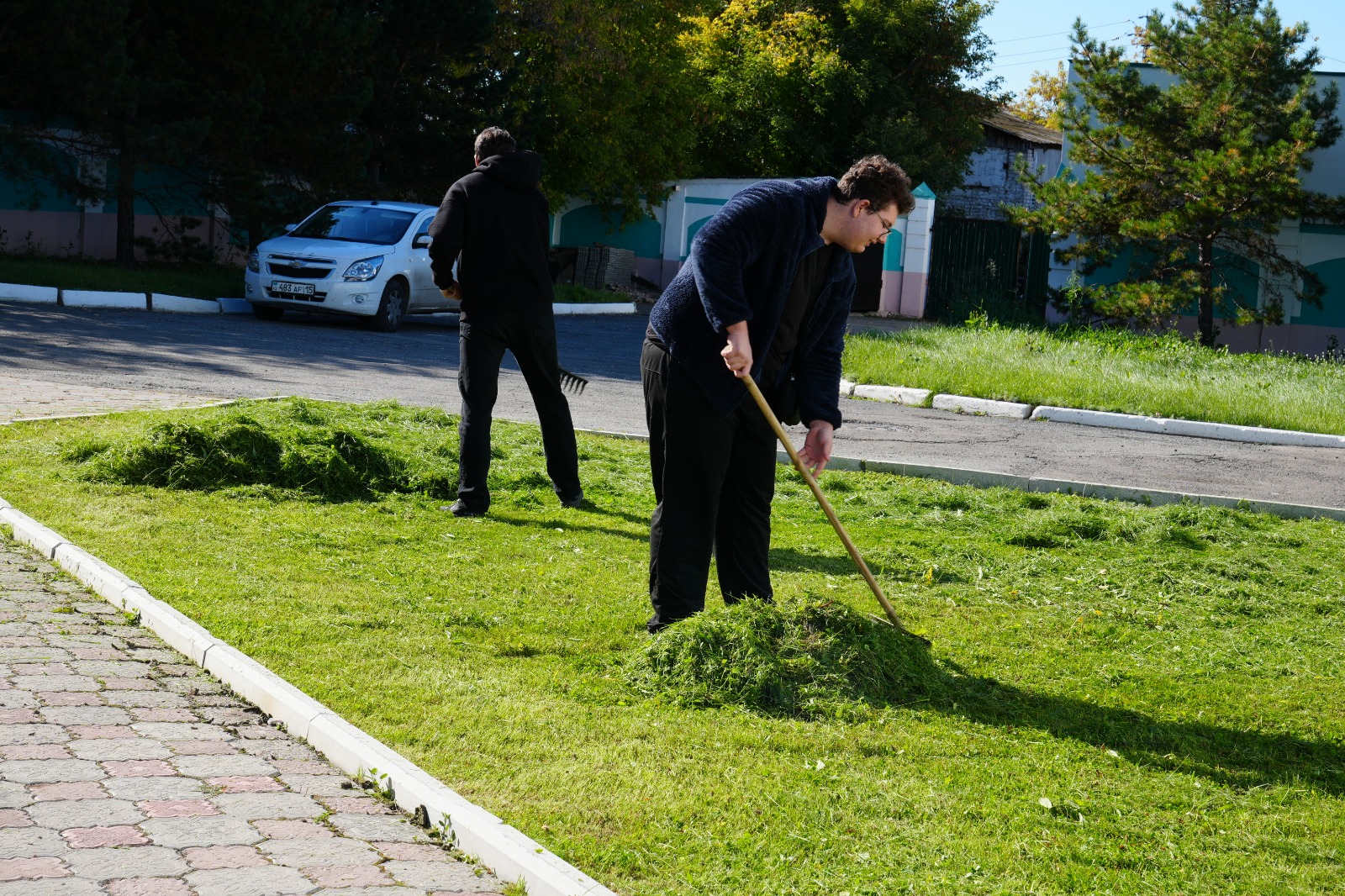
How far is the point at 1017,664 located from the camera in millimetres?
→ 5227

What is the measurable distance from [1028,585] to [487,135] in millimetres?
3879

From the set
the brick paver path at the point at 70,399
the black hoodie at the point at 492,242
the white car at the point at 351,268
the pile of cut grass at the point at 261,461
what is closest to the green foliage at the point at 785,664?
the black hoodie at the point at 492,242

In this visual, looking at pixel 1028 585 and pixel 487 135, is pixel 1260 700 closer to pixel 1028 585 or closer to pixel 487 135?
pixel 1028 585

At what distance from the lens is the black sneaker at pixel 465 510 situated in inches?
291

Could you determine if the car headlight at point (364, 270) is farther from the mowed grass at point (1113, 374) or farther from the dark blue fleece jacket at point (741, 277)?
the dark blue fleece jacket at point (741, 277)

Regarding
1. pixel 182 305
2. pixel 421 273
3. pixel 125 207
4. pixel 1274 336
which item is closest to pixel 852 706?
pixel 421 273

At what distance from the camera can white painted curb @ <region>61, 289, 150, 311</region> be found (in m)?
17.7

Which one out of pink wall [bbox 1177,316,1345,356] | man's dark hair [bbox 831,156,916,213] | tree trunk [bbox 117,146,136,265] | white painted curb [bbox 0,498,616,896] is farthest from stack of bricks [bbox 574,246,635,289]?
man's dark hair [bbox 831,156,916,213]

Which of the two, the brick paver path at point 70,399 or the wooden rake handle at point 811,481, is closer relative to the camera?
the wooden rake handle at point 811,481

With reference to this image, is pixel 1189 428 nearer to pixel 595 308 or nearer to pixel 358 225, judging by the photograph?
pixel 358 225

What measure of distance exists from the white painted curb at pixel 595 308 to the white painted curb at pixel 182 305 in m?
6.90

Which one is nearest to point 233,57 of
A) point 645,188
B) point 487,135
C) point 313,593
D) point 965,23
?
point 645,188

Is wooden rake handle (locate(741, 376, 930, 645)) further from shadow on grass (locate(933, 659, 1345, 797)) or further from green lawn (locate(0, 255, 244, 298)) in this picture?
green lawn (locate(0, 255, 244, 298))

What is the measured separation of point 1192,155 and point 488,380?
1734 cm
